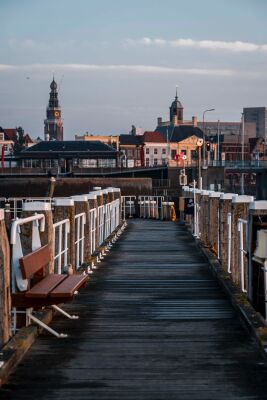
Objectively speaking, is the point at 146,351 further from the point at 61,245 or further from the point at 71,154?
the point at 71,154

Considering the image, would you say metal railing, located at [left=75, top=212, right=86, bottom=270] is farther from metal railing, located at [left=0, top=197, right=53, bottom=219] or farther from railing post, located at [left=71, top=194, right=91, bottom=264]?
metal railing, located at [left=0, top=197, right=53, bottom=219]

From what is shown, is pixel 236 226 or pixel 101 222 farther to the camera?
pixel 101 222

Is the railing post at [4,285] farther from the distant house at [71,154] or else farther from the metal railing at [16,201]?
the distant house at [71,154]

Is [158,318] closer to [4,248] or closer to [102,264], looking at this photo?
[4,248]

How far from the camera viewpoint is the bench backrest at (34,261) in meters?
9.79

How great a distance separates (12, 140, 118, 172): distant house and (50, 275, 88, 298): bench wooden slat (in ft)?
450

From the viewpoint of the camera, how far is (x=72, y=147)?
6216 inches

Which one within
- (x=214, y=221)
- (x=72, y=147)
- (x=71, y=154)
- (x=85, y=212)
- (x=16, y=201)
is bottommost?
(x=16, y=201)

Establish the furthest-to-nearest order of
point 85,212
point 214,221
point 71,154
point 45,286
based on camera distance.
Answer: point 71,154 < point 214,221 < point 85,212 < point 45,286

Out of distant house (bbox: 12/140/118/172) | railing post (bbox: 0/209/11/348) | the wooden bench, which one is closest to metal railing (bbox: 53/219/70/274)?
the wooden bench

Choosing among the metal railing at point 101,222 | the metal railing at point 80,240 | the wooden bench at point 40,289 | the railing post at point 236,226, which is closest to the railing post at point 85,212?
the metal railing at point 80,240

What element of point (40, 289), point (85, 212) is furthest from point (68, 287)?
point (85, 212)

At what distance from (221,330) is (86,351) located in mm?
1949

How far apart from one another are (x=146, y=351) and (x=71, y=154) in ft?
471
